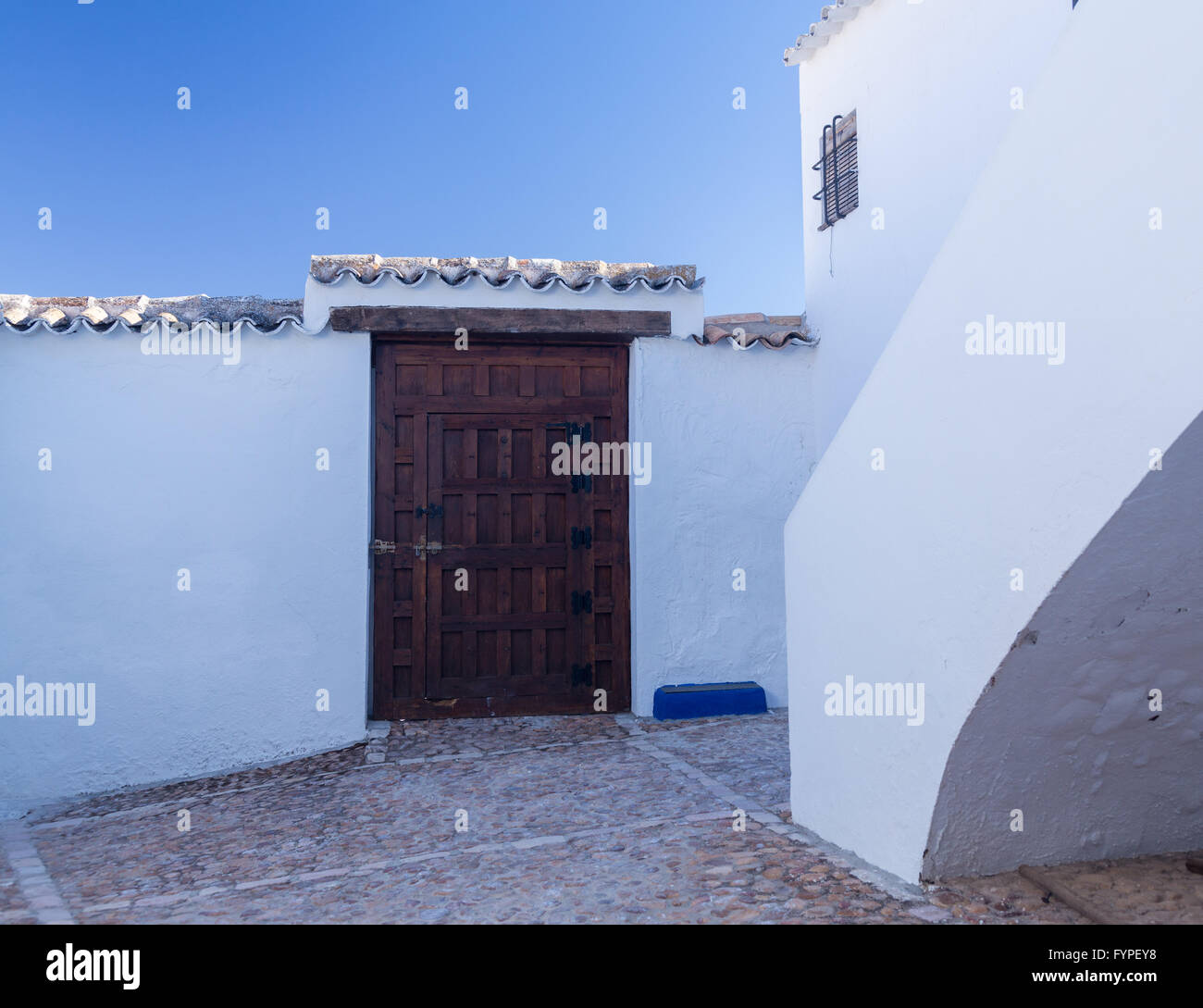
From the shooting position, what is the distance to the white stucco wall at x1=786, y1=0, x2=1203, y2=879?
6.04 ft

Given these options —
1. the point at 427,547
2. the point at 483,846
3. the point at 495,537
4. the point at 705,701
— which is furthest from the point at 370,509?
the point at 483,846

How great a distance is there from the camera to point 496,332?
5.87 meters

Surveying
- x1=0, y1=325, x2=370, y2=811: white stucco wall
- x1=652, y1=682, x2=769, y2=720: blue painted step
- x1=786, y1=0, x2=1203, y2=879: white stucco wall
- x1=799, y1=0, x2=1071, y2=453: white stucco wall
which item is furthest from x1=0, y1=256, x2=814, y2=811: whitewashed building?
x1=786, y1=0, x2=1203, y2=879: white stucco wall

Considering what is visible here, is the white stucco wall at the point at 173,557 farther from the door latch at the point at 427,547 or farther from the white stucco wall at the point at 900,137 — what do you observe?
the white stucco wall at the point at 900,137

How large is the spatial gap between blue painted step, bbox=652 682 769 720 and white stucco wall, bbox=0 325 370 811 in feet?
6.08

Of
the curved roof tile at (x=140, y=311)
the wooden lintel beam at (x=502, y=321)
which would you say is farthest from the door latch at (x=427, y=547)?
the curved roof tile at (x=140, y=311)

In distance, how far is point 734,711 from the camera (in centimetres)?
589

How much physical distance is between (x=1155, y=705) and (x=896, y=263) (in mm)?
3935

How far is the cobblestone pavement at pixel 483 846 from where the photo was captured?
286 centimetres

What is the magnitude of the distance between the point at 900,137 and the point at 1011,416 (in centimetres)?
449

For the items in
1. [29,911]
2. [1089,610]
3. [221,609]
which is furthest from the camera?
[221,609]

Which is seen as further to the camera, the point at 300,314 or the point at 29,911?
the point at 300,314
